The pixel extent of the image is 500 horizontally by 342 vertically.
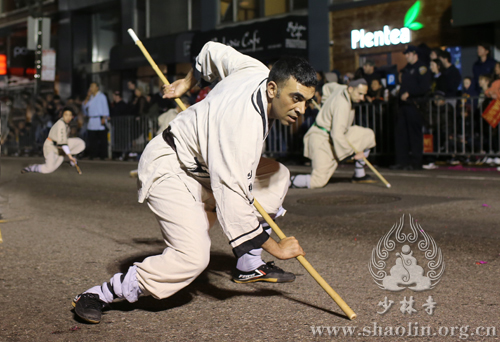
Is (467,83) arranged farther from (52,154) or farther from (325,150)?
(52,154)

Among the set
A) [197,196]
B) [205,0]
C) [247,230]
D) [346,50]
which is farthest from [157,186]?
[205,0]

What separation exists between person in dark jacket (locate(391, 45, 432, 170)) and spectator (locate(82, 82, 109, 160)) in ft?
25.6

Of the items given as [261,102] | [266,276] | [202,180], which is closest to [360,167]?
[266,276]

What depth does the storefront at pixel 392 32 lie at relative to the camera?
16.5 meters

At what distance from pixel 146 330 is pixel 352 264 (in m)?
1.87

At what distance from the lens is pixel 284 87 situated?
3.37 metres

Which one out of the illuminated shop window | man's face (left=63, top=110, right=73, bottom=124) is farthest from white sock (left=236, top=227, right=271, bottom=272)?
the illuminated shop window

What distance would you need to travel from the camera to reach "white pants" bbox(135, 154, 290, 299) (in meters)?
3.59

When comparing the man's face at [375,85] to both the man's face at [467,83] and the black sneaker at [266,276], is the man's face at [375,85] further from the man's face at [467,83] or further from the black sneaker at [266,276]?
the black sneaker at [266,276]

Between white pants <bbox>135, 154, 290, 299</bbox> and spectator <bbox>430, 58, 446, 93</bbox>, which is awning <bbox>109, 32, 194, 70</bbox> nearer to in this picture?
spectator <bbox>430, 58, 446, 93</bbox>

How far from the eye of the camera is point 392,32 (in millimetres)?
17797

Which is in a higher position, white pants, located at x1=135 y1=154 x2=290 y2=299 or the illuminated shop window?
the illuminated shop window

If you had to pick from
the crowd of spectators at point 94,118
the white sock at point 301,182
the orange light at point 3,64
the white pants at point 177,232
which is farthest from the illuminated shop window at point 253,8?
the white pants at point 177,232

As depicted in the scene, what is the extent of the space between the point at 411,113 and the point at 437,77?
1.05 meters
